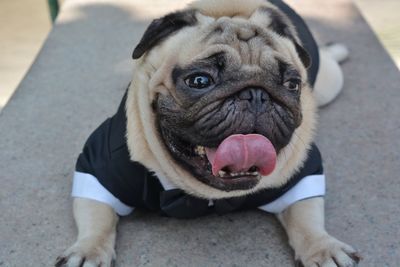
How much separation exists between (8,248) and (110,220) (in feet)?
1.21

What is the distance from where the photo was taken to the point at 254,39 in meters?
1.99

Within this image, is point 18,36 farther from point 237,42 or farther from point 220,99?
point 220,99

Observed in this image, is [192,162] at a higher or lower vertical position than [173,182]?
higher

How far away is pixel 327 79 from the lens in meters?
3.19

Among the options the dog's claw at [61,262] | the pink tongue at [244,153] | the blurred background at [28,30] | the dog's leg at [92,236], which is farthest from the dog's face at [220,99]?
the blurred background at [28,30]

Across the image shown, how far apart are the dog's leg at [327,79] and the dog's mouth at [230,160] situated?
4.07 ft

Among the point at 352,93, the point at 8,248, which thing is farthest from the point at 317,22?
the point at 8,248

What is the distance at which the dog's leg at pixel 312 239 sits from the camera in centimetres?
200

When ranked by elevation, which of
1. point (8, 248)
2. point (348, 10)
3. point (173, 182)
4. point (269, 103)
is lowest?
point (348, 10)

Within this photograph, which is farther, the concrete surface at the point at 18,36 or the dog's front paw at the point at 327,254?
the concrete surface at the point at 18,36

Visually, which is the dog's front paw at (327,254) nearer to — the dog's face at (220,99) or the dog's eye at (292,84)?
the dog's face at (220,99)

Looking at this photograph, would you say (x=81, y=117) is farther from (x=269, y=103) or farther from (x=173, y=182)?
(x=269, y=103)

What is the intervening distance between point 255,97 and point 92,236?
Answer: 747mm

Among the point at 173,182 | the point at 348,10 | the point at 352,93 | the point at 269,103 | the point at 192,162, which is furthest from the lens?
the point at 348,10
